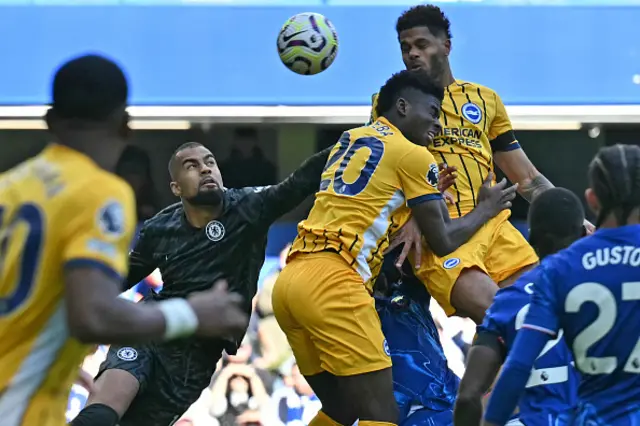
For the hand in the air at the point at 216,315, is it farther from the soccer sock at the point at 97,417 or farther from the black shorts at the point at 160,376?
the black shorts at the point at 160,376

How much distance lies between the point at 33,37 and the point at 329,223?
6.62 metres

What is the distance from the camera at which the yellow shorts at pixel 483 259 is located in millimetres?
6309

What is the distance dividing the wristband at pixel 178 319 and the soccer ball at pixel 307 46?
152 inches

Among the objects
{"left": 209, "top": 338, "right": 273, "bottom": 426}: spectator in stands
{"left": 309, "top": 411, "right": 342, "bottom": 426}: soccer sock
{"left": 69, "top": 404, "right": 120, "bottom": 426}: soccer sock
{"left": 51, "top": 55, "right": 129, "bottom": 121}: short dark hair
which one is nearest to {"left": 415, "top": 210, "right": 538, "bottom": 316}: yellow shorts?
{"left": 309, "top": 411, "right": 342, "bottom": 426}: soccer sock

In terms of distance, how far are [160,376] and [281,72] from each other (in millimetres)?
5277

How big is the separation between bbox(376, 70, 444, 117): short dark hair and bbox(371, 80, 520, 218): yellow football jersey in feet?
0.56

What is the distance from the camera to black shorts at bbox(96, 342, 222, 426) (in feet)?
22.9

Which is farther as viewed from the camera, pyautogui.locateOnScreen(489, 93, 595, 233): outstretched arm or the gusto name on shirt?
pyautogui.locateOnScreen(489, 93, 595, 233): outstretched arm

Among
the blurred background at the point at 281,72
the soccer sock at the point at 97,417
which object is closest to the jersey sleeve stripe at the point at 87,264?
the soccer sock at the point at 97,417

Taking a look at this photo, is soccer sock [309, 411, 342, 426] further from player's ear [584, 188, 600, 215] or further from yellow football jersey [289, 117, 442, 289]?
player's ear [584, 188, 600, 215]

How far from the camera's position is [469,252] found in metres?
6.34

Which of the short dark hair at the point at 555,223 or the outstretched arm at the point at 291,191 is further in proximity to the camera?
the outstretched arm at the point at 291,191

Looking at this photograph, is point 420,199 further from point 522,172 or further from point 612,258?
point 612,258

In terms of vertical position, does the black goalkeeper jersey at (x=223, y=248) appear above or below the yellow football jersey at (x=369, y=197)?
below
